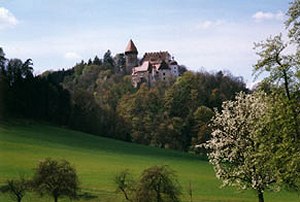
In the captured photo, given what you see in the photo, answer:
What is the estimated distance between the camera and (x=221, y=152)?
32.0 m

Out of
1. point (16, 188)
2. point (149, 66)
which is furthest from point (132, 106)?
point (149, 66)

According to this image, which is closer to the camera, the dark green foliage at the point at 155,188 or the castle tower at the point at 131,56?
the dark green foliage at the point at 155,188

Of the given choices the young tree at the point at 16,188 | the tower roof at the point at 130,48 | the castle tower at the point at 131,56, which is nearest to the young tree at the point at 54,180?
the young tree at the point at 16,188

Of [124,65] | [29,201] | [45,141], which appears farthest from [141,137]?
[124,65]

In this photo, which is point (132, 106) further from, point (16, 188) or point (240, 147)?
point (240, 147)

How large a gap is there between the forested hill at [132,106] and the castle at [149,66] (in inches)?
1794

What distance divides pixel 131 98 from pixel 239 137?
76.9 metres

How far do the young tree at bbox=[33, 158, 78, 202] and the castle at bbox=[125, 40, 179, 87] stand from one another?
4733 inches

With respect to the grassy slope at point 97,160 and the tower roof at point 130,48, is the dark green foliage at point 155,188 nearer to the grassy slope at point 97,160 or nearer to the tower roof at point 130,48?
the grassy slope at point 97,160

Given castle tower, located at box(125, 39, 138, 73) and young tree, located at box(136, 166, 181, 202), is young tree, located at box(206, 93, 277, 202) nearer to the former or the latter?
young tree, located at box(136, 166, 181, 202)

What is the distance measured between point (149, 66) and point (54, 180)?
140990 millimetres

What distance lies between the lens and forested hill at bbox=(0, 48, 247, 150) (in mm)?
79500

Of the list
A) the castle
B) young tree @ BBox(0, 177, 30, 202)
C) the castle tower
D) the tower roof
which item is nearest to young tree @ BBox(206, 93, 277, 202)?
young tree @ BBox(0, 177, 30, 202)

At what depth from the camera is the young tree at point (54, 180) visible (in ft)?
110
